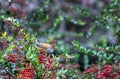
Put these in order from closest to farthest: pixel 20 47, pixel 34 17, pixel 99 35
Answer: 1. pixel 20 47
2. pixel 34 17
3. pixel 99 35

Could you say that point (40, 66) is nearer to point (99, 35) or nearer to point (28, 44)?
point (28, 44)

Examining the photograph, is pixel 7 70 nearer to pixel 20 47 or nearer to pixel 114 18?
pixel 20 47

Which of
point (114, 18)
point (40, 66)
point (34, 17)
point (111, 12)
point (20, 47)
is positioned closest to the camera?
point (40, 66)

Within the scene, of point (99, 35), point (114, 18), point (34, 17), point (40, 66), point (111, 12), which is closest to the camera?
point (40, 66)

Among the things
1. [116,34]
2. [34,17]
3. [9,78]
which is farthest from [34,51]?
[34,17]

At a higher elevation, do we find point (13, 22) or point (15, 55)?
point (13, 22)

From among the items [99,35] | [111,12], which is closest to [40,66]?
[111,12]

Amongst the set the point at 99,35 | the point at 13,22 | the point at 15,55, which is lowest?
the point at 99,35

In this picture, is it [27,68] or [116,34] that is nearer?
[27,68]

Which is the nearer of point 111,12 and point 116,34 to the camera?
point 116,34
